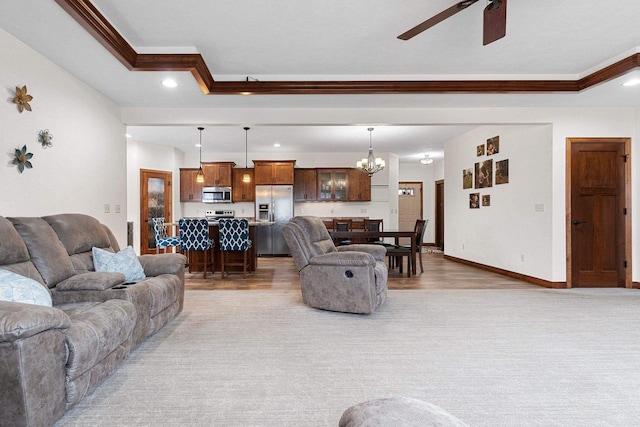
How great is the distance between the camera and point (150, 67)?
11.2 ft

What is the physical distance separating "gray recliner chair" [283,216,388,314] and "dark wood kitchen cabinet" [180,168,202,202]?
219 inches

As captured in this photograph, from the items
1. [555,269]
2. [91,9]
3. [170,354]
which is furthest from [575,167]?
[91,9]

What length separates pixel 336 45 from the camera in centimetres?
336

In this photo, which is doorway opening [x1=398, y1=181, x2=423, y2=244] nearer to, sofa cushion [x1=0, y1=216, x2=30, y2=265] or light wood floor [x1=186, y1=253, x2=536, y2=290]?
light wood floor [x1=186, y1=253, x2=536, y2=290]

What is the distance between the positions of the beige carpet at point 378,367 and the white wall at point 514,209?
145cm

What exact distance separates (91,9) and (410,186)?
944 centimetres

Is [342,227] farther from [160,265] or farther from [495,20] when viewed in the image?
[495,20]

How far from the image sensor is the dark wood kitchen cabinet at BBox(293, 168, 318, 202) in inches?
348

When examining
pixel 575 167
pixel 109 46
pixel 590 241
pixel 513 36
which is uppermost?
pixel 513 36

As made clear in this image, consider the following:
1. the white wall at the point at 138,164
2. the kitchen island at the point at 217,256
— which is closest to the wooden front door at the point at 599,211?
the kitchen island at the point at 217,256

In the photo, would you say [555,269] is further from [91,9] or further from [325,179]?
[91,9]

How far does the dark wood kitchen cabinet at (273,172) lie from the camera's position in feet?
27.8

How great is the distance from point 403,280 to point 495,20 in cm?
387

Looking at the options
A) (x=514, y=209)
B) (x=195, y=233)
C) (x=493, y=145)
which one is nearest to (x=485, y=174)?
(x=493, y=145)
